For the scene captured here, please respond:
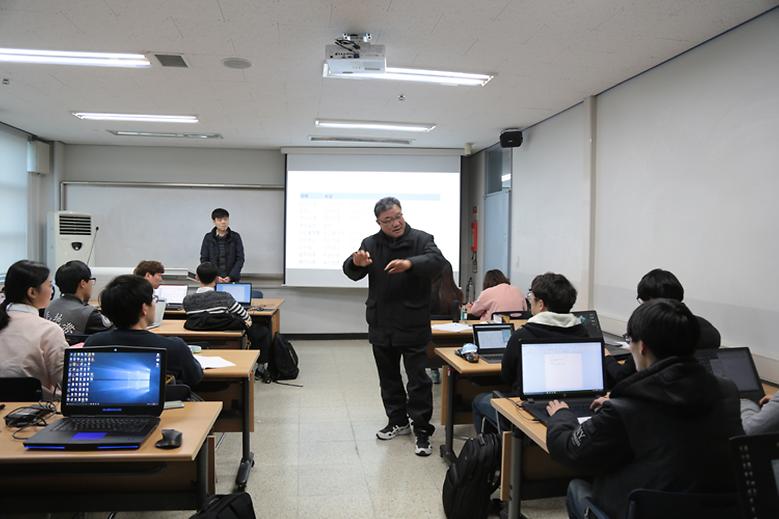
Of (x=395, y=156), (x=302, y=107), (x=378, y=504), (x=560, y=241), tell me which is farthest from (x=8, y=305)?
(x=395, y=156)

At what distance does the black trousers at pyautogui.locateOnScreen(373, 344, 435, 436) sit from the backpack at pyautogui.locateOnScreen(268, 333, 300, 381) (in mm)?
2006

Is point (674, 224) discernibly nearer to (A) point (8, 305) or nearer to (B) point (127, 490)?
(B) point (127, 490)

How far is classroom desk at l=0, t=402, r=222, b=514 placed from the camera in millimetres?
1946

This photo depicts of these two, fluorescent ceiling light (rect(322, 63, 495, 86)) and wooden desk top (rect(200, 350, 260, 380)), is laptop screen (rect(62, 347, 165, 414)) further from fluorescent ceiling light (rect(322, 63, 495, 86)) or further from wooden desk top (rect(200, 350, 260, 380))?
fluorescent ceiling light (rect(322, 63, 495, 86))

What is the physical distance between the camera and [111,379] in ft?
6.63

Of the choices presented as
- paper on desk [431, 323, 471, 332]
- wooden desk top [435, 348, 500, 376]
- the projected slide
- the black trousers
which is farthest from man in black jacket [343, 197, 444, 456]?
the projected slide

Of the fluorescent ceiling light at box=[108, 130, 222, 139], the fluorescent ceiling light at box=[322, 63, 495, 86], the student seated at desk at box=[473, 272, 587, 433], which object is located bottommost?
the student seated at desk at box=[473, 272, 587, 433]

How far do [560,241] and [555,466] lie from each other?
3.33 metres

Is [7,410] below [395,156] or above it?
below

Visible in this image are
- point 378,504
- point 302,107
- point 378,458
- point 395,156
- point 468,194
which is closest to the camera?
point 378,504

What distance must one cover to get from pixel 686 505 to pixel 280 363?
4.50 m

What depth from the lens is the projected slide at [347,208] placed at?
7.48m

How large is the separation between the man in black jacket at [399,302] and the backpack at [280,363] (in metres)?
2.09

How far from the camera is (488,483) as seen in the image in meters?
2.54
